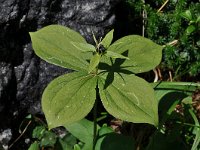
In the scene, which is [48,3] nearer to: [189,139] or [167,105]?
[167,105]

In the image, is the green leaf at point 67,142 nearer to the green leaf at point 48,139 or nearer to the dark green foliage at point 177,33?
the green leaf at point 48,139

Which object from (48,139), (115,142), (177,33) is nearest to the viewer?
(115,142)

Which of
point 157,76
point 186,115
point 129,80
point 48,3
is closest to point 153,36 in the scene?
point 157,76

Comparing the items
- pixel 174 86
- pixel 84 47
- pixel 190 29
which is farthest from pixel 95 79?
pixel 190 29

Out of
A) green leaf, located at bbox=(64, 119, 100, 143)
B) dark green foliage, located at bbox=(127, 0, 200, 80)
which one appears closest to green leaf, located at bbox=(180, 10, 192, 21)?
dark green foliage, located at bbox=(127, 0, 200, 80)

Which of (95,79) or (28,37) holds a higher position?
(95,79)

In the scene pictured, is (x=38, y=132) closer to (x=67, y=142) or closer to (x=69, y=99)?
(x=67, y=142)
